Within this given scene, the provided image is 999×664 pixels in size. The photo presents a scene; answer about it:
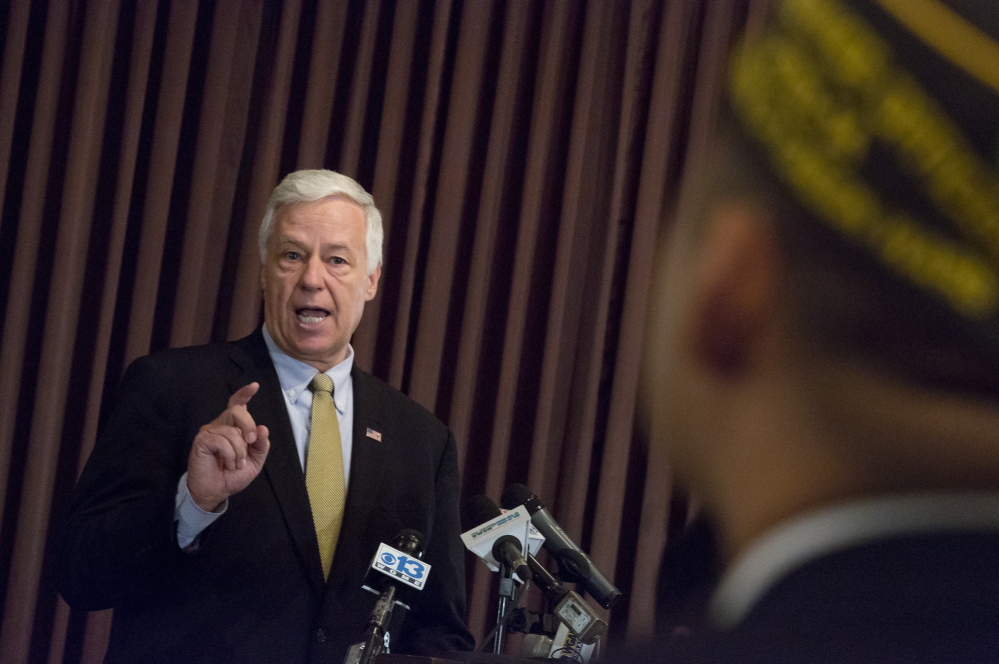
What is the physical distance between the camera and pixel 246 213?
3.10 m

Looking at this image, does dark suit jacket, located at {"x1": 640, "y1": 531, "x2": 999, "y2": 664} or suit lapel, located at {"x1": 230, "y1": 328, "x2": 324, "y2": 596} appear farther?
suit lapel, located at {"x1": 230, "y1": 328, "x2": 324, "y2": 596}

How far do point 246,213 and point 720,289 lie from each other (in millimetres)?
1425

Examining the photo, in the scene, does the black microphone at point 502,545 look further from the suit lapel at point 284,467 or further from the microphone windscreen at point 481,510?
the suit lapel at point 284,467

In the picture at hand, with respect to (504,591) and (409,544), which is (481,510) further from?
(409,544)

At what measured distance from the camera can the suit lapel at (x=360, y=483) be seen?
2.06 m

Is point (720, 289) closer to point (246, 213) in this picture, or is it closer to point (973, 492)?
point (973, 492)

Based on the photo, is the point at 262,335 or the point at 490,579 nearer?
the point at 262,335

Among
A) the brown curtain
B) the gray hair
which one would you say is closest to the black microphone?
the gray hair

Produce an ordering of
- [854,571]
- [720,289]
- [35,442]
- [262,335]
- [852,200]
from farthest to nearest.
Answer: [35,442] → [720,289] → [262,335] → [854,571] → [852,200]

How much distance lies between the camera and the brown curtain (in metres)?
3.03

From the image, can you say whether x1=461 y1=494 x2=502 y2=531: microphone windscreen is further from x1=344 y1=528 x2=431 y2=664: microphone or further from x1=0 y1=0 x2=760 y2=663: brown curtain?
x1=0 y1=0 x2=760 y2=663: brown curtain

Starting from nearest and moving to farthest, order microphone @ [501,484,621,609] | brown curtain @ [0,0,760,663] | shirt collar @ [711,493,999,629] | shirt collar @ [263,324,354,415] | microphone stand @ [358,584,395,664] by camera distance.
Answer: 1. microphone stand @ [358,584,395,664]
2. shirt collar @ [711,493,999,629]
3. microphone @ [501,484,621,609]
4. shirt collar @ [263,324,354,415]
5. brown curtain @ [0,0,760,663]

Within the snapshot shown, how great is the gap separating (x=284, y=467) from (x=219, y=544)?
0.63 feet

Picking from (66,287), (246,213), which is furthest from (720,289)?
(66,287)
